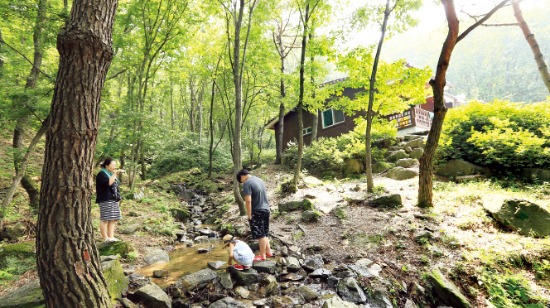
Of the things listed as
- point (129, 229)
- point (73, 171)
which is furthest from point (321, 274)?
point (129, 229)

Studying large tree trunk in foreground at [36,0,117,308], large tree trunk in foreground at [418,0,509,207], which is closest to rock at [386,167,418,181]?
large tree trunk in foreground at [418,0,509,207]

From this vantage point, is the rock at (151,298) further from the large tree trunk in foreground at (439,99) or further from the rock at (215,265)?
the large tree trunk in foreground at (439,99)

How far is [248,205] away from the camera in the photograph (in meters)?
5.34

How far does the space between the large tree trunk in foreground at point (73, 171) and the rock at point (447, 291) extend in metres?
5.02

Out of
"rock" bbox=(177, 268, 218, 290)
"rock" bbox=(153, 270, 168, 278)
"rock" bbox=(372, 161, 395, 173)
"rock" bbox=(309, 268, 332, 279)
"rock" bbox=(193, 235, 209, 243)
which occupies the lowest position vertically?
"rock" bbox=(193, 235, 209, 243)

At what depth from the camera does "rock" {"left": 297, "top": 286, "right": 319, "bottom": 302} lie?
13.9 feet

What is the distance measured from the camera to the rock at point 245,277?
4.57 meters

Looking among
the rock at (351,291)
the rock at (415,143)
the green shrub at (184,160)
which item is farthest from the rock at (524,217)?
the green shrub at (184,160)

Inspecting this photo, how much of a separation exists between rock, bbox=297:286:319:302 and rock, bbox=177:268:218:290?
1515 mm

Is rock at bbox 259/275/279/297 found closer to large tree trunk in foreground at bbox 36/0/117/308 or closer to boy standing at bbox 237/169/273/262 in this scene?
boy standing at bbox 237/169/273/262

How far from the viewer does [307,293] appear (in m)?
4.31

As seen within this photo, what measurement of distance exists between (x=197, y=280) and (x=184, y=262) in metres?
1.76

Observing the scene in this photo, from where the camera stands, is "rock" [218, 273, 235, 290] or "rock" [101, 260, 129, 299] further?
"rock" [218, 273, 235, 290]

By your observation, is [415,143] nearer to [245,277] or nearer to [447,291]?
[447,291]
